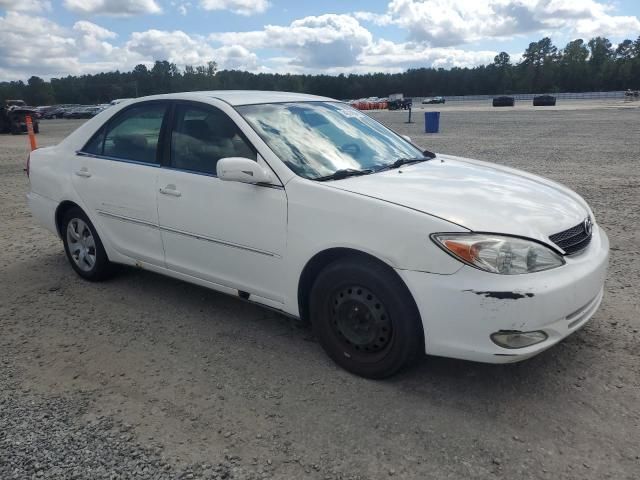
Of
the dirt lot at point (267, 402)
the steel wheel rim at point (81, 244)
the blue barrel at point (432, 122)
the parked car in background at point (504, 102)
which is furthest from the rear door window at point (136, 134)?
the parked car in background at point (504, 102)

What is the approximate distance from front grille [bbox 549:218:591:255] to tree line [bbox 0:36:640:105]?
91.5m

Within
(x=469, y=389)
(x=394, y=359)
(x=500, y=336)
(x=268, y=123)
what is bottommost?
(x=469, y=389)

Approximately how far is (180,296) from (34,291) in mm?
1364

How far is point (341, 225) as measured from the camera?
310 cm

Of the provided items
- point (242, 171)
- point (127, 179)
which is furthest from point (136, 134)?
point (242, 171)

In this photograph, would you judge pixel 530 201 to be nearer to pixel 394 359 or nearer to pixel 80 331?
pixel 394 359

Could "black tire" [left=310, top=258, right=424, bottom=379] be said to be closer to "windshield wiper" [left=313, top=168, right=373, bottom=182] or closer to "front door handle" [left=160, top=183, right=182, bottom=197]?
"windshield wiper" [left=313, top=168, right=373, bottom=182]

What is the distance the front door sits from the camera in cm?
348

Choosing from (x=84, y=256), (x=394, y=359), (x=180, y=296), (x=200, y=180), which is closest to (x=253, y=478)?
(x=394, y=359)

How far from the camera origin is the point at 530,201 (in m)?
3.28

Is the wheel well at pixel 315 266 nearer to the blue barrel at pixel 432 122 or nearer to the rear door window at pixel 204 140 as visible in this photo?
the rear door window at pixel 204 140

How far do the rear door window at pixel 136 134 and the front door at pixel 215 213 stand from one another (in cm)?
21

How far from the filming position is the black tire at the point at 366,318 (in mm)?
2947

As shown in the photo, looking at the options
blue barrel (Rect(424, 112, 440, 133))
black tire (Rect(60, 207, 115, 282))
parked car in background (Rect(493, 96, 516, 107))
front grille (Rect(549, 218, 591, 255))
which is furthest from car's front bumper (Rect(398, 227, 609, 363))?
parked car in background (Rect(493, 96, 516, 107))
